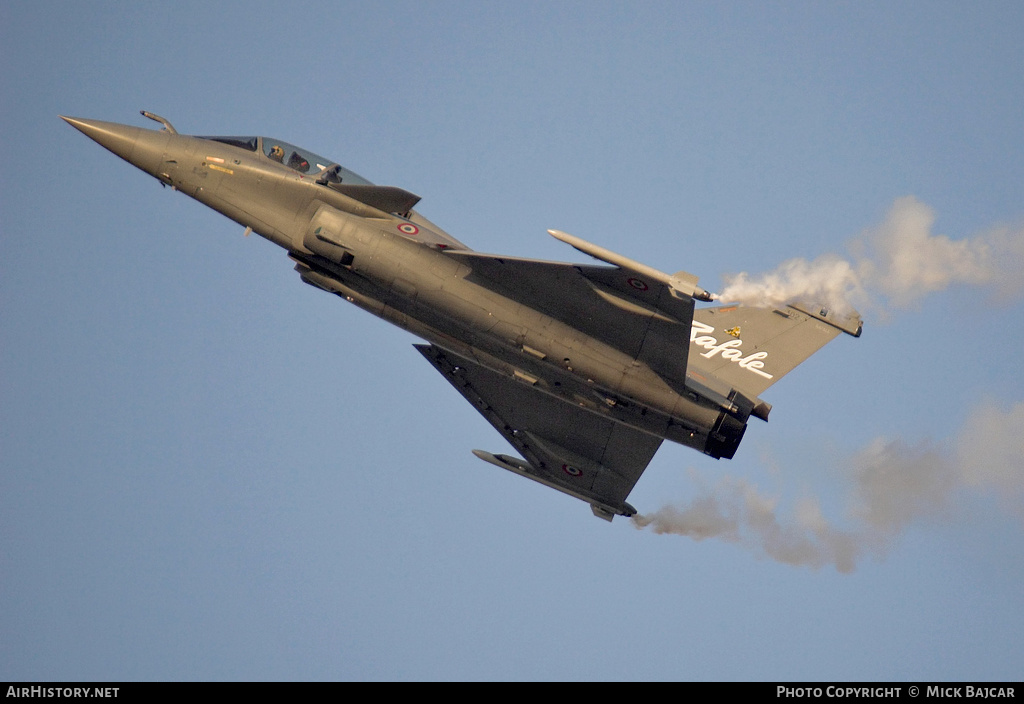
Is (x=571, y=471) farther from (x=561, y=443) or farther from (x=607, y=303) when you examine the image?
(x=607, y=303)

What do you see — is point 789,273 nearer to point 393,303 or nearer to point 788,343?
point 788,343

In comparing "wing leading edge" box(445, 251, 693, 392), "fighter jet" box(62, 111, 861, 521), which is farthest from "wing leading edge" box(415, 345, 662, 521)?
"wing leading edge" box(445, 251, 693, 392)

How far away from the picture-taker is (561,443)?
2166 cm

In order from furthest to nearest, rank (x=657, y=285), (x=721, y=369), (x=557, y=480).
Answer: (x=557, y=480) < (x=721, y=369) < (x=657, y=285)

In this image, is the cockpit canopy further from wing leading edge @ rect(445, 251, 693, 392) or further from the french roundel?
the french roundel

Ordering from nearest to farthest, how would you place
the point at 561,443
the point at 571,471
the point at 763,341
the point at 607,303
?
1. the point at 607,303
2. the point at 763,341
3. the point at 571,471
4. the point at 561,443

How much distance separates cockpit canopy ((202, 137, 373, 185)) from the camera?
1806 centimetres

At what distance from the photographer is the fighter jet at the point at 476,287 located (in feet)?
55.7

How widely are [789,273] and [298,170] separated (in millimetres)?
8907

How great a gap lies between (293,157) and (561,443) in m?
7.99

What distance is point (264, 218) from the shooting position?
17.8m

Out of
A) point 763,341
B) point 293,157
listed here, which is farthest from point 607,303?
point 293,157

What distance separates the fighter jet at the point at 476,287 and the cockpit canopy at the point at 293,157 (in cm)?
3
